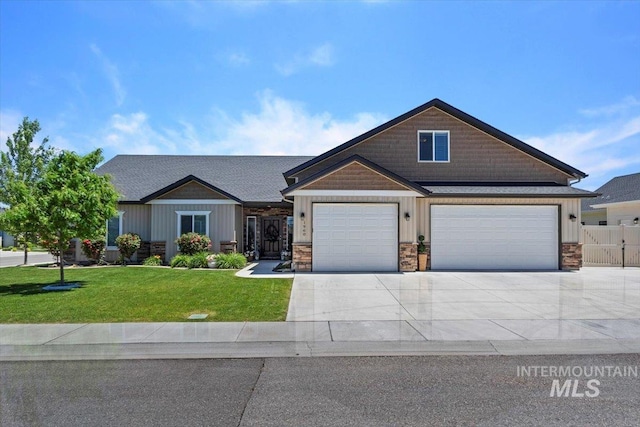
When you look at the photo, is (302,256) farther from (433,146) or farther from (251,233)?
(433,146)

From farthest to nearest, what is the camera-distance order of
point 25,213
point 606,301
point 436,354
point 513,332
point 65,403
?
point 25,213
point 606,301
point 513,332
point 436,354
point 65,403

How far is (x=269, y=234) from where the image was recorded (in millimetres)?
21125

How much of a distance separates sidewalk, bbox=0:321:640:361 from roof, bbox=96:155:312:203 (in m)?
12.1

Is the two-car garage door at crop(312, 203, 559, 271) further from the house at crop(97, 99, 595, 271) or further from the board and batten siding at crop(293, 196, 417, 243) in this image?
the board and batten siding at crop(293, 196, 417, 243)

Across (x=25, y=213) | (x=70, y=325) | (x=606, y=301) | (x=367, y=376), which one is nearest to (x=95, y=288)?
(x=25, y=213)

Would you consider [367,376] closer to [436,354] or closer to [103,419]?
[436,354]

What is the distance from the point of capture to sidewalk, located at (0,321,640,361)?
6039 mm

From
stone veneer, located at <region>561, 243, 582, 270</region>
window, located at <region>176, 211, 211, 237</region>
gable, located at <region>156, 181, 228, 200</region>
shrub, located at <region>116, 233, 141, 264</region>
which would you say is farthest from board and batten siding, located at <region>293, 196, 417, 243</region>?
shrub, located at <region>116, 233, 141, 264</region>

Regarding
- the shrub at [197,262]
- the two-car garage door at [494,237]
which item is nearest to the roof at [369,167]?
the two-car garage door at [494,237]

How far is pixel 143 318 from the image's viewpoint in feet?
26.4

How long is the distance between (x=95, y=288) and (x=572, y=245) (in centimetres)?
1753

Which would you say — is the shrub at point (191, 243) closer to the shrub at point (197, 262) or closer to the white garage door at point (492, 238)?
the shrub at point (197, 262)

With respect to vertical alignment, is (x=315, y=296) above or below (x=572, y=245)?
below

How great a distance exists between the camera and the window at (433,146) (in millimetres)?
17172
